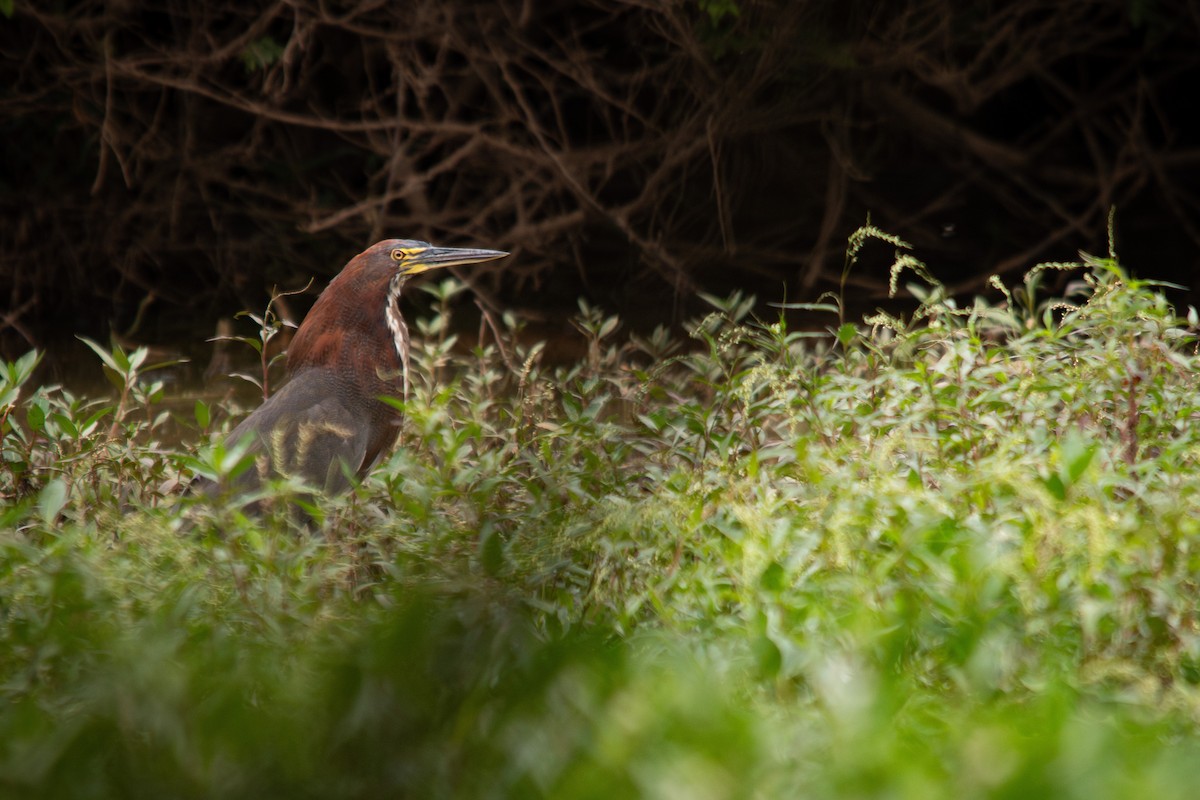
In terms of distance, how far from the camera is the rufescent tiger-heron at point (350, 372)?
339 cm

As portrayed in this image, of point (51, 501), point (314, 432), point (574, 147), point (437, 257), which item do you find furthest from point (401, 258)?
point (574, 147)

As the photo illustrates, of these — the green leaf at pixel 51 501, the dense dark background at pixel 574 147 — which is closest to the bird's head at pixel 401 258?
the green leaf at pixel 51 501

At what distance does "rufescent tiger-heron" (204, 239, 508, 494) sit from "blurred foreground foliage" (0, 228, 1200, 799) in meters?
0.13

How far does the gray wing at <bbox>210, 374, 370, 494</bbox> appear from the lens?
3.30 m

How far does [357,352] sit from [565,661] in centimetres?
259

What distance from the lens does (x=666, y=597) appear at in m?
2.43

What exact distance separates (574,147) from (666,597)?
15.3ft

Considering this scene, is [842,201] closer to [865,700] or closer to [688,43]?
[688,43]

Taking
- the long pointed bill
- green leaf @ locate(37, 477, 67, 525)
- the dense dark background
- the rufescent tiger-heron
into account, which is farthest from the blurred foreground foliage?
the dense dark background

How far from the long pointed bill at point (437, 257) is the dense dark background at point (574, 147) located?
1924mm

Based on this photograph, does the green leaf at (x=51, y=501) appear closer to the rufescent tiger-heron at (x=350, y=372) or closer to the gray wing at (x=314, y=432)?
the gray wing at (x=314, y=432)

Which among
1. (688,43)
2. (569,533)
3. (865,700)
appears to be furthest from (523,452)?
(688,43)

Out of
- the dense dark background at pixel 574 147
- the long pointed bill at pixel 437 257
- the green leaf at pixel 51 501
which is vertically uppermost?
the green leaf at pixel 51 501

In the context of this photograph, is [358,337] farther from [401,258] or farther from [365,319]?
[401,258]
